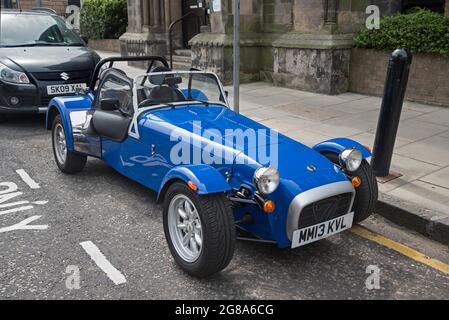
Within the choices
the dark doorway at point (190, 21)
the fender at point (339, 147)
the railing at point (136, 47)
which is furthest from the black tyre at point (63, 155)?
the dark doorway at point (190, 21)

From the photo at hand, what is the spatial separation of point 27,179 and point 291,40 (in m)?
6.58

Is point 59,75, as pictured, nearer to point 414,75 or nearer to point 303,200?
point 303,200

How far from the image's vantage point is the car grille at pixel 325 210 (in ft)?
10.8

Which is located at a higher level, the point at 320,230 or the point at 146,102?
the point at 146,102

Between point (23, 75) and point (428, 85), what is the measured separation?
275 inches

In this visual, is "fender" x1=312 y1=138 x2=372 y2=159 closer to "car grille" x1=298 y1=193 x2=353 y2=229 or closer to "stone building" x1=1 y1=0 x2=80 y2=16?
"car grille" x1=298 y1=193 x2=353 y2=229

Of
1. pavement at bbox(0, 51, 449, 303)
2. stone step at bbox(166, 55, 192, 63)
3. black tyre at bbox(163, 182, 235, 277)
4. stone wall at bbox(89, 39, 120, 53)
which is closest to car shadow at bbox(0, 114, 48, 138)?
pavement at bbox(0, 51, 449, 303)

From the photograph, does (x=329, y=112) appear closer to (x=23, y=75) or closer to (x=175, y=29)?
(x=23, y=75)

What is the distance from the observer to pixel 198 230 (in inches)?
132

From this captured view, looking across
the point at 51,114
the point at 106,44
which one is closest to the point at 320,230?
the point at 51,114

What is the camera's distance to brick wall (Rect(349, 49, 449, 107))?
8469 millimetres

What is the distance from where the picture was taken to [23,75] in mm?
7383
